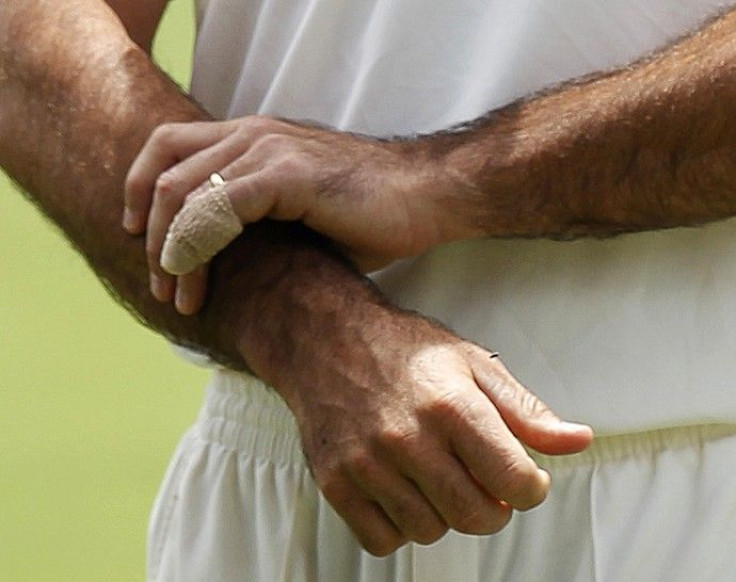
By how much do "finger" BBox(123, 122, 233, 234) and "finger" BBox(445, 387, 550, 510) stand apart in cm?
27

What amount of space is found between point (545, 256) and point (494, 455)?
249 mm

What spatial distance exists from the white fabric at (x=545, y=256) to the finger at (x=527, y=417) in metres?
0.16

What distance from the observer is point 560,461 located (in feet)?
3.44

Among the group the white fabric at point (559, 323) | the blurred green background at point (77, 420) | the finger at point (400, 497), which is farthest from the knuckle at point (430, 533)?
the blurred green background at point (77, 420)

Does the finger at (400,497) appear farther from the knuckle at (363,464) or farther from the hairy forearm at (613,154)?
the hairy forearm at (613,154)

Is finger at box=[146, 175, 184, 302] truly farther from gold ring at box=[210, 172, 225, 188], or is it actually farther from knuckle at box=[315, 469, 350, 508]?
knuckle at box=[315, 469, 350, 508]

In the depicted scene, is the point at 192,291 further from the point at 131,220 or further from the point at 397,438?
the point at 397,438

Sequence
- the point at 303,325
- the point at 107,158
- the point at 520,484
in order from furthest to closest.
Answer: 1. the point at 107,158
2. the point at 303,325
3. the point at 520,484

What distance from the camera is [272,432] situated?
1.17 metres

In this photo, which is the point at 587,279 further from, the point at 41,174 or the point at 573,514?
the point at 41,174

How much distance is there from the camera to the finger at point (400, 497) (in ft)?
2.85

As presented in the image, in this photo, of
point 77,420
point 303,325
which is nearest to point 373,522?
point 303,325

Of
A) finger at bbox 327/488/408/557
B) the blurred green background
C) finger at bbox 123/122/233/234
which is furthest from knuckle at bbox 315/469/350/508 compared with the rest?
the blurred green background

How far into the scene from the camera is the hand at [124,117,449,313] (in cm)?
98
